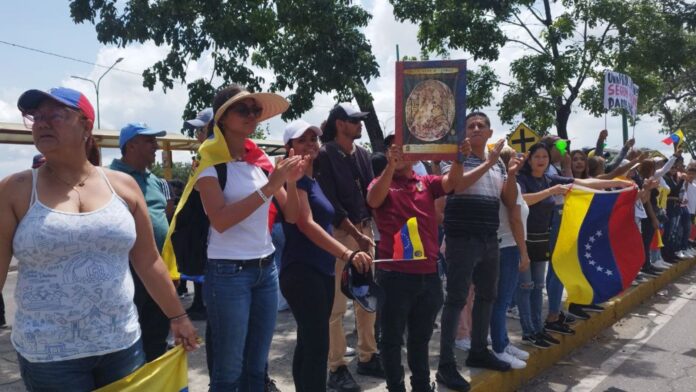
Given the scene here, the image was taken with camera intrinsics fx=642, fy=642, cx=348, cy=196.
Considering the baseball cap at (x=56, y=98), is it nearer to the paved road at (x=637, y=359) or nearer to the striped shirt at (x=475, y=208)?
the striped shirt at (x=475, y=208)

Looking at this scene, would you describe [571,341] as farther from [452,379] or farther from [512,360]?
[452,379]

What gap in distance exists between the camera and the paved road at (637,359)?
5230 mm

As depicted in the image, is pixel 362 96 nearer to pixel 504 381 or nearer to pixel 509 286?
pixel 509 286

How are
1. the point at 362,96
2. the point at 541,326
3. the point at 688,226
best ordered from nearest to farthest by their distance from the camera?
the point at 541,326 → the point at 362,96 → the point at 688,226

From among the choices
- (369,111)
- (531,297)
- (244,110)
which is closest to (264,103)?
(244,110)

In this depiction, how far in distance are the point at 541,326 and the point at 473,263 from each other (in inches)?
70.6

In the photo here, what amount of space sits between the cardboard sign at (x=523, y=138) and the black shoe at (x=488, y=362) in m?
3.68

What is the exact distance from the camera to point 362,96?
8.42 metres

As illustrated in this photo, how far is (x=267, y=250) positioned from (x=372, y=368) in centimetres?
192

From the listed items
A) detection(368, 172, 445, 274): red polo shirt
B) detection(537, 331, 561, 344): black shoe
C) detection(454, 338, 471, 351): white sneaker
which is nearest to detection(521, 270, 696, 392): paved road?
detection(537, 331, 561, 344): black shoe

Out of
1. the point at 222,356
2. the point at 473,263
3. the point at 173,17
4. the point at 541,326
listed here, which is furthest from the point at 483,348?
the point at 173,17

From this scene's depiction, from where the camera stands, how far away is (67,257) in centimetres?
222

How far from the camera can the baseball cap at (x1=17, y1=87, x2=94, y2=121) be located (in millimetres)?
2250

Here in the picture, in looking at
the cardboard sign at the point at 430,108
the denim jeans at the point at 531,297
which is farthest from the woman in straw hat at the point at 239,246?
the denim jeans at the point at 531,297
